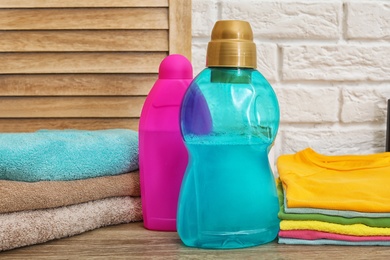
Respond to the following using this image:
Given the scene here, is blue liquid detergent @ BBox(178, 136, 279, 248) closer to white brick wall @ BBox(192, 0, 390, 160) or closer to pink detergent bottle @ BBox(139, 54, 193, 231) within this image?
pink detergent bottle @ BBox(139, 54, 193, 231)

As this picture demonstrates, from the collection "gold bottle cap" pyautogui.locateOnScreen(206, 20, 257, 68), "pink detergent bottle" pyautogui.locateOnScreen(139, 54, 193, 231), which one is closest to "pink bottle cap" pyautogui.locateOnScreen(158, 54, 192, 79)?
"pink detergent bottle" pyautogui.locateOnScreen(139, 54, 193, 231)

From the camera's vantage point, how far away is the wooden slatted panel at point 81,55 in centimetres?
106

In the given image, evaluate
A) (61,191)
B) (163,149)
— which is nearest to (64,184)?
(61,191)

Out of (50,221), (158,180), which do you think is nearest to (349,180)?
(158,180)

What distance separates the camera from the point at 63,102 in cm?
108

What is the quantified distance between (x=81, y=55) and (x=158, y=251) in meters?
0.46

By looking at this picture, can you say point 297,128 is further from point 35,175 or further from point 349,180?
point 35,175

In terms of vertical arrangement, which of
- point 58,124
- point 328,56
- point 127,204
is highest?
point 328,56

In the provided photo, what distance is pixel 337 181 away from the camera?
2.72 ft

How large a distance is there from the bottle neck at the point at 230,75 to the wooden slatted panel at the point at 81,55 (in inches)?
12.4

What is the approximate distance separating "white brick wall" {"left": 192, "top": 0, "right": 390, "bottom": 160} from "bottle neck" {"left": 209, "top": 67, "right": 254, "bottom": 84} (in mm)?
323

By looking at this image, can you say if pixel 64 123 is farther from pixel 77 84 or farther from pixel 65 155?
pixel 65 155

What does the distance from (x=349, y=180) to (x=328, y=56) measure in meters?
0.34

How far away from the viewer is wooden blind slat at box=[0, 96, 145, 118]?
1079 millimetres
